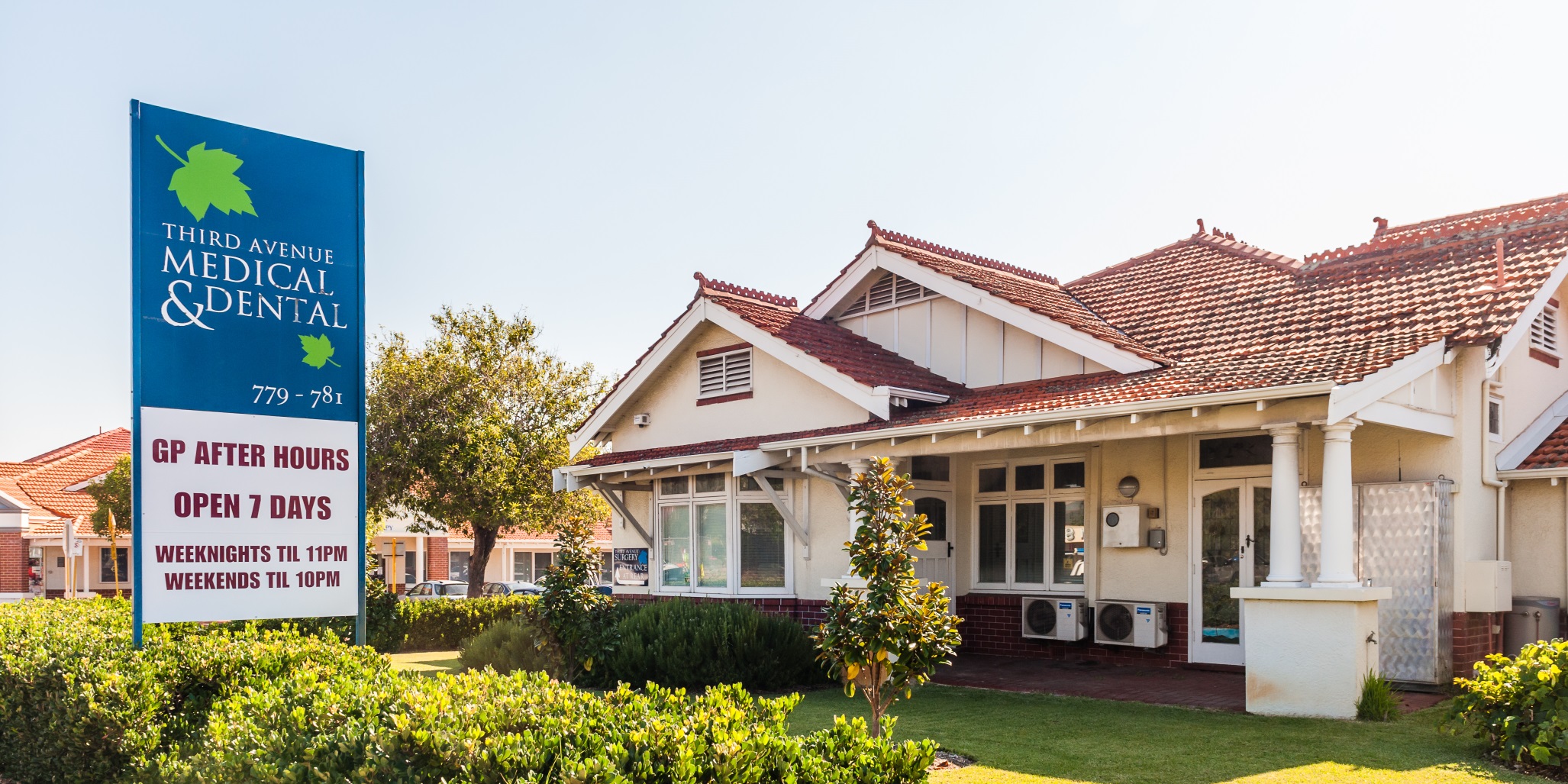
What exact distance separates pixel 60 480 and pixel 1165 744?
47.1 metres

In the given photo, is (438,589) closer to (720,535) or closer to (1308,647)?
(720,535)

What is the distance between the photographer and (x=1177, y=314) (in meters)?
15.7

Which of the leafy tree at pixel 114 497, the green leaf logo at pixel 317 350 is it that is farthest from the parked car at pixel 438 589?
the green leaf logo at pixel 317 350

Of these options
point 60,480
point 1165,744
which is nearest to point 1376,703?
point 1165,744

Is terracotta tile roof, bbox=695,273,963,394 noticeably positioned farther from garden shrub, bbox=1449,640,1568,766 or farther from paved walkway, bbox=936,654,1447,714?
garden shrub, bbox=1449,640,1568,766

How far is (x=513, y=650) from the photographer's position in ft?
46.8

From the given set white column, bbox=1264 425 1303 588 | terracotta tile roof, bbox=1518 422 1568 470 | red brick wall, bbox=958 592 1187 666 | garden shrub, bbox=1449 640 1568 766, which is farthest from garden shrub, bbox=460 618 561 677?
terracotta tile roof, bbox=1518 422 1568 470

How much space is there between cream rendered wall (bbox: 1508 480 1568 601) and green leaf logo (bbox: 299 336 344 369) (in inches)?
458

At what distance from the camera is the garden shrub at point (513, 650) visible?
13.7 metres

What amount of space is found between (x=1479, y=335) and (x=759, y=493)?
8.56m

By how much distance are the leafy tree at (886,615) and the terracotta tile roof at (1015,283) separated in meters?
6.56

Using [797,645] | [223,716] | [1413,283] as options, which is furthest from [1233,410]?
[223,716]

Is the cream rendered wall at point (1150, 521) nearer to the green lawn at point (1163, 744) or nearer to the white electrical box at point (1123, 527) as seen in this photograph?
the white electrical box at point (1123, 527)

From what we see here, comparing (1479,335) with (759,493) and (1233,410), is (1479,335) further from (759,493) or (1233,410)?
(759,493)
